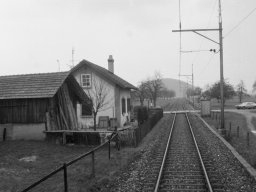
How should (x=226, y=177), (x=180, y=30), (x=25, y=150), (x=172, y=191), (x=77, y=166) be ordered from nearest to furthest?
(x=172, y=191), (x=226, y=177), (x=77, y=166), (x=25, y=150), (x=180, y=30)

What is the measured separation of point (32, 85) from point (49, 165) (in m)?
8.16

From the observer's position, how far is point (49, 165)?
39.4ft

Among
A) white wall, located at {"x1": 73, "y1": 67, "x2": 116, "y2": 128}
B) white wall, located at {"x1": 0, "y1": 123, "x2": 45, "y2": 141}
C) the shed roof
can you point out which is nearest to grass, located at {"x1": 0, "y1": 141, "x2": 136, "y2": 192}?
white wall, located at {"x1": 0, "y1": 123, "x2": 45, "y2": 141}

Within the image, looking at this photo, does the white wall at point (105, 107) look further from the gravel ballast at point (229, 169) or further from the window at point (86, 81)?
the gravel ballast at point (229, 169)

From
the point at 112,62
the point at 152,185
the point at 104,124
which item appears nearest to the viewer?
the point at 152,185

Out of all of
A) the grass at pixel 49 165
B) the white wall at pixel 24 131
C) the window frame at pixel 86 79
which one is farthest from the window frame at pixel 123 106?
the grass at pixel 49 165

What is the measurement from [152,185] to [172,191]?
2.64ft

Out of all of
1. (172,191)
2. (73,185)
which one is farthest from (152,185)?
(73,185)

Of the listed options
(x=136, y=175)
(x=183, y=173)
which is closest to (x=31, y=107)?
(x=136, y=175)

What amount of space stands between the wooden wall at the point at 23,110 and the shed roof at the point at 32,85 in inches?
16.5

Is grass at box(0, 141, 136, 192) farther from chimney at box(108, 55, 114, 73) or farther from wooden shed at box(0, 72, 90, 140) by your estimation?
chimney at box(108, 55, 114, 73)

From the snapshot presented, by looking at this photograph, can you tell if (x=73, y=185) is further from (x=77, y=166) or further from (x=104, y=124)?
(x=104, y=124)

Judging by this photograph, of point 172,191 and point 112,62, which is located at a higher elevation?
point 112,62

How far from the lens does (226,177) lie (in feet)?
32.5
